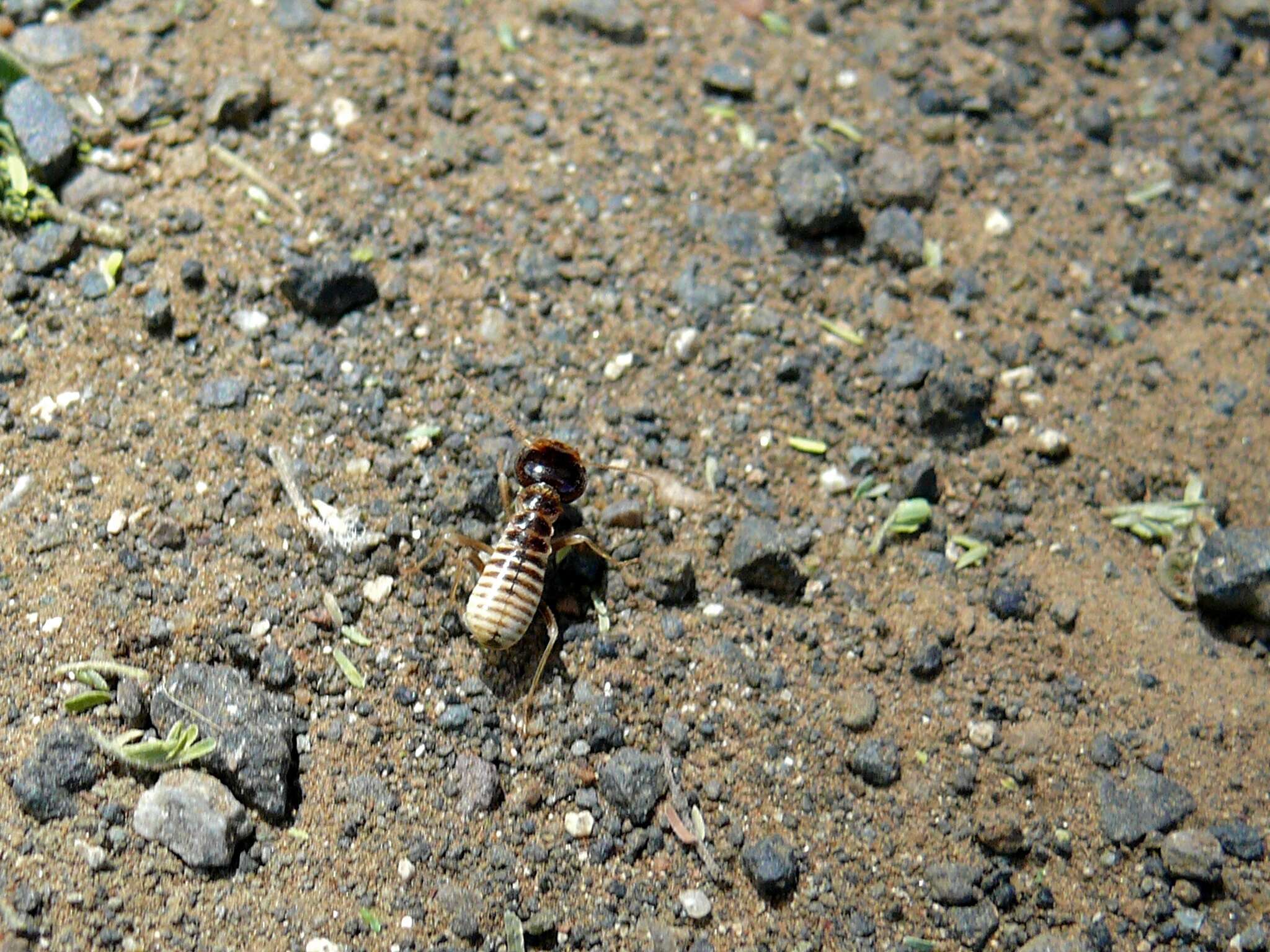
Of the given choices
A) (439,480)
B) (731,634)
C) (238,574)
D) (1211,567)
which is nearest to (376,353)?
(439,480)

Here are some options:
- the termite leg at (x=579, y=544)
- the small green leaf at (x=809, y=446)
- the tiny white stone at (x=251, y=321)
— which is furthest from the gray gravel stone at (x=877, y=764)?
the tiny white stone at (x=251, y=321)

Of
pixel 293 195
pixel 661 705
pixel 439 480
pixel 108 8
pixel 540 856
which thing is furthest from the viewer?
pixel 108 8

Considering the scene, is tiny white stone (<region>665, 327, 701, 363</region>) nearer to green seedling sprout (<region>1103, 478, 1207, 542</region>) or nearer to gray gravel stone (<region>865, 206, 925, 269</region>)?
gray gravel stone (<region>865, 206, 925, 269</region>)

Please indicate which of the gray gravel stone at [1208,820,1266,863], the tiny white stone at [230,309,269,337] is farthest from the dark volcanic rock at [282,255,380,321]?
the gray gravel stone at [1208,820,1266,863]

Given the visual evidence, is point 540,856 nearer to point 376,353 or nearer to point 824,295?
point 376,353

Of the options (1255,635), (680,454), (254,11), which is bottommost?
(1255,635)

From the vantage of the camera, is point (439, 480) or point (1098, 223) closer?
point (439, 480)

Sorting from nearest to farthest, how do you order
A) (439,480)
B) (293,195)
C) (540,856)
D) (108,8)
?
(540,856) → (439,480) → (293,195) → (108,8)

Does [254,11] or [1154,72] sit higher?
[254,11]
